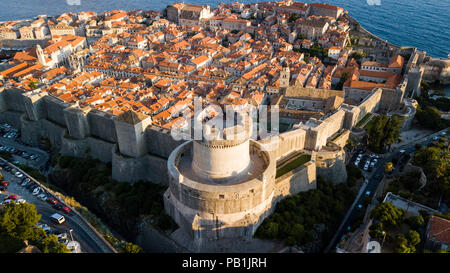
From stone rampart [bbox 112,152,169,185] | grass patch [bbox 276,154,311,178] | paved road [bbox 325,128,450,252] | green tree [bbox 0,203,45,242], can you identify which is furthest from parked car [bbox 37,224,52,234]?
paved road [bbox 325,128,450,252]

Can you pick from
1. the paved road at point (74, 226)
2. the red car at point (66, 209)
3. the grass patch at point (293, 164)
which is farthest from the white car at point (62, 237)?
the grass patch at point (293, 164)

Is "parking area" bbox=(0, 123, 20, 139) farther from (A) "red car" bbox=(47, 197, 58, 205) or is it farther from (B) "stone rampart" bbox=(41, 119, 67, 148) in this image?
(A) "red car" bbox=(47, 197, 58, 205)

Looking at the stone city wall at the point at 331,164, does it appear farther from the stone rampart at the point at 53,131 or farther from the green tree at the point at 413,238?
the stone rampart at the point at 53,131

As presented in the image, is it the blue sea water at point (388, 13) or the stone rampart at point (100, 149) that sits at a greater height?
the blue sea water at point (388, 13)

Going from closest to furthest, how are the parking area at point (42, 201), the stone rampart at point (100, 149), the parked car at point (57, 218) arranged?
the parking area at point (42, 201) → the parked car at point (57, 218) → the stone rampart at point (100, 149)

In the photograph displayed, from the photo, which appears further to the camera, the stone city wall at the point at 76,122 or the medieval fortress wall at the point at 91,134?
the stone city wall at the point at 76,122

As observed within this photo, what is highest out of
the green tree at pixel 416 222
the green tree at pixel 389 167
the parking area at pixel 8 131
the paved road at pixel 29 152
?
the green tree at pixel 416 222

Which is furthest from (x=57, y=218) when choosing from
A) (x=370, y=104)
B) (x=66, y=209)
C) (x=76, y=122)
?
(x=370, y=104)
